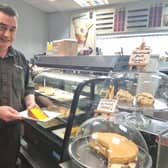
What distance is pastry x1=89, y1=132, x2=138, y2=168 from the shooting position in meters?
0.85

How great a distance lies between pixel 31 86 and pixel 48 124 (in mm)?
433

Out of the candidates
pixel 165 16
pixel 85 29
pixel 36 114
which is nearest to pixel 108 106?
pixel 36 114

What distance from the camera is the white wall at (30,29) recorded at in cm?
535

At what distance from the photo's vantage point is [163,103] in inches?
49.6

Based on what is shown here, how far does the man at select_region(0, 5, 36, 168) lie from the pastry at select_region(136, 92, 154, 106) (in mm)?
846

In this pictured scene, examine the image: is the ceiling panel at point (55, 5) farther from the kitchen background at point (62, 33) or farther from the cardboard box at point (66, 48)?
the cardboard box at point (66, 48)

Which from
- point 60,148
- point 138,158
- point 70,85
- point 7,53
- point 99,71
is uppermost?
point 7,53

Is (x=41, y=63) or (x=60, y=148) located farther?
(x=41, y=63)

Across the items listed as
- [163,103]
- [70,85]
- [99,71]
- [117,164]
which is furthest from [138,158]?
[70,85]

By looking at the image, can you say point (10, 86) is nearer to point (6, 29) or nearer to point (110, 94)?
point (6, 29)

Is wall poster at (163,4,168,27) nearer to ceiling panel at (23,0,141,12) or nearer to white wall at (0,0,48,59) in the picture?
ceiling panel at (23,0,141,12)

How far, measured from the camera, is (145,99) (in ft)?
3.87

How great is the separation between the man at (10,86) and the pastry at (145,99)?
85 centimetres

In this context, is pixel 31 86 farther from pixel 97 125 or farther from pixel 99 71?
pixel 97 125
